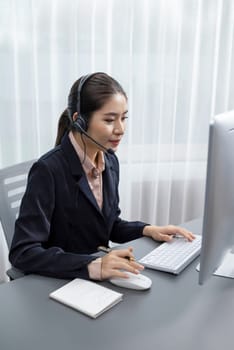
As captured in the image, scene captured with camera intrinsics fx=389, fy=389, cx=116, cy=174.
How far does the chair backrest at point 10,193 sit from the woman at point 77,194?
0.19 metres


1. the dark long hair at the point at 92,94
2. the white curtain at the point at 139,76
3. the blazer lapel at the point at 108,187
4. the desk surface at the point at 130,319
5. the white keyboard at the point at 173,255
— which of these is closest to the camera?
the desk surface at the point at 130,319

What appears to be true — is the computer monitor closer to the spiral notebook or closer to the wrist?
the spiral notebook

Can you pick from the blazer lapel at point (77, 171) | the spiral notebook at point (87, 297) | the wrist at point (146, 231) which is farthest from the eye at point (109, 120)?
the spiral notebook at point (87, 297)

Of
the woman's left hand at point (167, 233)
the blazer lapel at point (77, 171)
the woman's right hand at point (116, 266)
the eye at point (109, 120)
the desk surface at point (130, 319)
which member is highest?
the eye at point (109, 120)

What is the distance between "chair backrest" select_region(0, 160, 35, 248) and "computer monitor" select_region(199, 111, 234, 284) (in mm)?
755

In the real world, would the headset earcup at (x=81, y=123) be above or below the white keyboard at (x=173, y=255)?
above

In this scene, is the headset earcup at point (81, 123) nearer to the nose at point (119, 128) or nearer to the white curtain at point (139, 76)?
the nose at point (119, 128)

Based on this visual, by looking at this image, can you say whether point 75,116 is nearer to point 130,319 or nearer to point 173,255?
point 173,255

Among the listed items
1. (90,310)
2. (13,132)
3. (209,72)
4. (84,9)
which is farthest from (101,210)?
(209,72)

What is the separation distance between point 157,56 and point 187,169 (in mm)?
699

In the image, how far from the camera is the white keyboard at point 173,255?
109cm

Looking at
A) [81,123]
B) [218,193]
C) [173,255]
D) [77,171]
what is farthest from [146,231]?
[218,193]

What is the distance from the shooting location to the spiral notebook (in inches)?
34.7

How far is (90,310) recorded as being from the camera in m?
0.87
